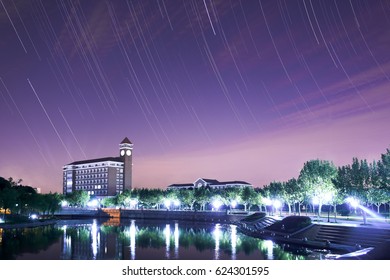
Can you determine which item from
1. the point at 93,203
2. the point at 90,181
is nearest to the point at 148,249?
the point at 93,203

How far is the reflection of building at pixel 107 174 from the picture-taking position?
169 metres

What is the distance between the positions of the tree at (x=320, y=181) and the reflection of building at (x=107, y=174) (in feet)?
383

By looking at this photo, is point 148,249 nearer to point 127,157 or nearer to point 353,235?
point 353,235

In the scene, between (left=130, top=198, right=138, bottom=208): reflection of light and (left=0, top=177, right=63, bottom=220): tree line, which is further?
(left=130, top=198, right=138, bottom=208): reflection of light

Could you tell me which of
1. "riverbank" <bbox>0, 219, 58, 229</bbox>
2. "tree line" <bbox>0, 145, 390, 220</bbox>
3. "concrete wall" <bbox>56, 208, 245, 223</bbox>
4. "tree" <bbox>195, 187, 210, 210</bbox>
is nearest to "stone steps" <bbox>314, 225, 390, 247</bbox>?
"tree line" <bbox>0, 145, 390, 220</bbox>

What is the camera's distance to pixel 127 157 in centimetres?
17262

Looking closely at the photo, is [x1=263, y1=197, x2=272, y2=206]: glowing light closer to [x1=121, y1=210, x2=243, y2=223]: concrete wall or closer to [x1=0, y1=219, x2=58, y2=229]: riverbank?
[x1=121, y1=210, x2=243, y2=223]: concrete wall

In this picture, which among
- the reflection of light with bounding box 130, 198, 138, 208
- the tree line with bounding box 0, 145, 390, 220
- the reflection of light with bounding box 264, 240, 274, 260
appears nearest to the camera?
the reflection of light with bounding box 264, 240, 274, 260

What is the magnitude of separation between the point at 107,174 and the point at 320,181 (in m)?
122

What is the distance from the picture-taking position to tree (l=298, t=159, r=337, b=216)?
57875 millimetres

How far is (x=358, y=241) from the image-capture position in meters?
34.9

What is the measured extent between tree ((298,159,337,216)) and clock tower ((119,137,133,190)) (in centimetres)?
11732
